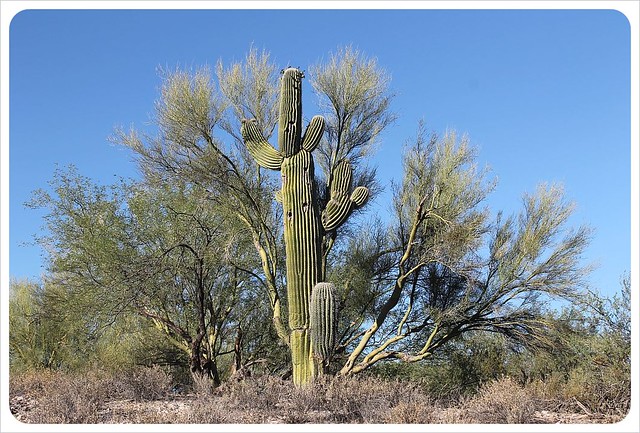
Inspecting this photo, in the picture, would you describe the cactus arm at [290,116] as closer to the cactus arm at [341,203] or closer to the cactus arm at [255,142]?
the cactus arm at [255,142]

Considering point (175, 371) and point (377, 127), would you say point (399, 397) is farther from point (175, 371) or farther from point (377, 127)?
point (175, 371)

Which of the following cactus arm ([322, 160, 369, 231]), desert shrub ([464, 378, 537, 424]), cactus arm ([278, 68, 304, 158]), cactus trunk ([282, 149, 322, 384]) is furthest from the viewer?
cactus arm ([278, 68, 304, 158])

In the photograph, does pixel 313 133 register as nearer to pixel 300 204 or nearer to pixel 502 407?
pixel 300 204

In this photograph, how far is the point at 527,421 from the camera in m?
9.88

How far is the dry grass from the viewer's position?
9664mm

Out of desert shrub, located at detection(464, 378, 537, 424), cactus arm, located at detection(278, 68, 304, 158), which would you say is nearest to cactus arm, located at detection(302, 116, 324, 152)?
cactus arm, located at detection(278, 68, 304, 158)

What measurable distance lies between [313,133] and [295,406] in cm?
515

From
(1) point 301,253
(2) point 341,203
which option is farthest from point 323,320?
(2) point 341,203

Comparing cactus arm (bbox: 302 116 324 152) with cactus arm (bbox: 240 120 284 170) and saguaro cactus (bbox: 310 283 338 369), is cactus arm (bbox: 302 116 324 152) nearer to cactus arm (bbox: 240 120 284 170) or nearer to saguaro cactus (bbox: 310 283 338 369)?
cactus arm (bbox: 240 120 284 170)

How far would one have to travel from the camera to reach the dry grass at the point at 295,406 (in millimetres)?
9664

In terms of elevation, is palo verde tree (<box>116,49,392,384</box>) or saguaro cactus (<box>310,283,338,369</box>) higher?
palo verde tree (<box>116,49,392,384</box>)

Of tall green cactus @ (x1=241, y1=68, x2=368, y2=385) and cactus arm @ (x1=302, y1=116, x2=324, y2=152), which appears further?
cactus arm @ (x1=302, y1=116, x2=324, y2=152)

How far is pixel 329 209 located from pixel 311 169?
0.79 metres

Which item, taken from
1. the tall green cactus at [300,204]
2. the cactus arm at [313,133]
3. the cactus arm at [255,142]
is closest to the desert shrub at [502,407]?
the tall green cactus at [300,204]
